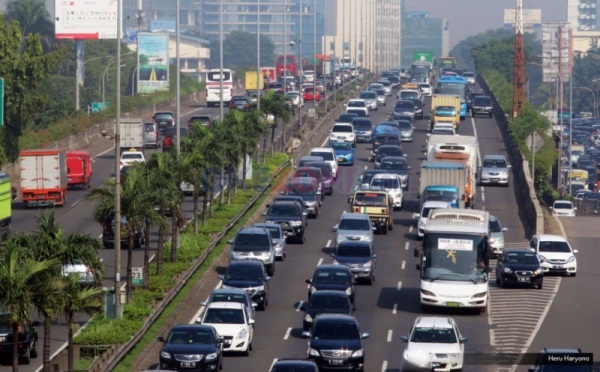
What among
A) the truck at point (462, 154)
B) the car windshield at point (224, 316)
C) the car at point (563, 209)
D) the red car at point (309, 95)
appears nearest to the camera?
the car windshield at point (224, 316)

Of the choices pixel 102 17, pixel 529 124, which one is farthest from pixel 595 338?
pixel 102 17

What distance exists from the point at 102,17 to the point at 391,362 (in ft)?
257

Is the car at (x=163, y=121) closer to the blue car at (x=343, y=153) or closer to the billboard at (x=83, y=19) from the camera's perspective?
the blue car at (x=343, y=153)

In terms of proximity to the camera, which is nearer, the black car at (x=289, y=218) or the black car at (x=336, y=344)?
the black car at (x=336, y=344)

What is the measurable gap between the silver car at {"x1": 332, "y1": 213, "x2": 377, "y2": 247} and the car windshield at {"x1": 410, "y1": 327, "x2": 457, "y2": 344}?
16067 mm

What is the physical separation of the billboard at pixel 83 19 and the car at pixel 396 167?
4662 centimetres

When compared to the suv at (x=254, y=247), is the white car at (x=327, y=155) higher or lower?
higher

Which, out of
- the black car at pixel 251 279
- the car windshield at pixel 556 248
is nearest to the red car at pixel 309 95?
the car windshield at pixel 556 248

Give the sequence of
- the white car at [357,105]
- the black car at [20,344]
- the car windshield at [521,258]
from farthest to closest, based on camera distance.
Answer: the white car at [357,105] → the car windshield at [521,258] → the black car at [20,344]

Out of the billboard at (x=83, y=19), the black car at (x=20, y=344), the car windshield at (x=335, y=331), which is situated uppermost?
the billboard at (x=83, y=19)

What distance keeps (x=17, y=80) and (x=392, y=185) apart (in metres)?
26.4

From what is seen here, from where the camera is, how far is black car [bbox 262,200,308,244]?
4775cm

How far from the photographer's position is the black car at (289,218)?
47.8 m

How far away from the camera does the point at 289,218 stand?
48094 mm
